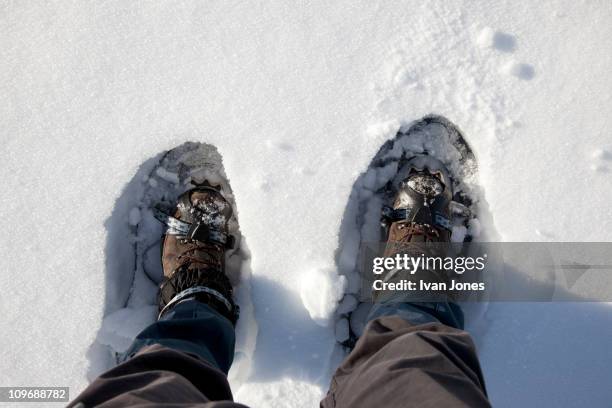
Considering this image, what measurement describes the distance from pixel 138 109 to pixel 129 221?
1.10 feet

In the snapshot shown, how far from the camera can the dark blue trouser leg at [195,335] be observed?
1150 mm

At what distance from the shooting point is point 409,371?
92 cm

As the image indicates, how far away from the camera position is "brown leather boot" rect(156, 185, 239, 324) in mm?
1415

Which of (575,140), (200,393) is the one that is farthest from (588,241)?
(200,393)

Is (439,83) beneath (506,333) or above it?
above

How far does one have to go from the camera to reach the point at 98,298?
1.38 metres

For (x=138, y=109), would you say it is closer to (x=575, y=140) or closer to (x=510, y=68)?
(x=510, y=68)

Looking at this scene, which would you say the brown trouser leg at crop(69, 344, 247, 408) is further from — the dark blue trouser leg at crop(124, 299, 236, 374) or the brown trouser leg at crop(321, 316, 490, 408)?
the brown trouser leg at crop(321, 316, 490, 408)
